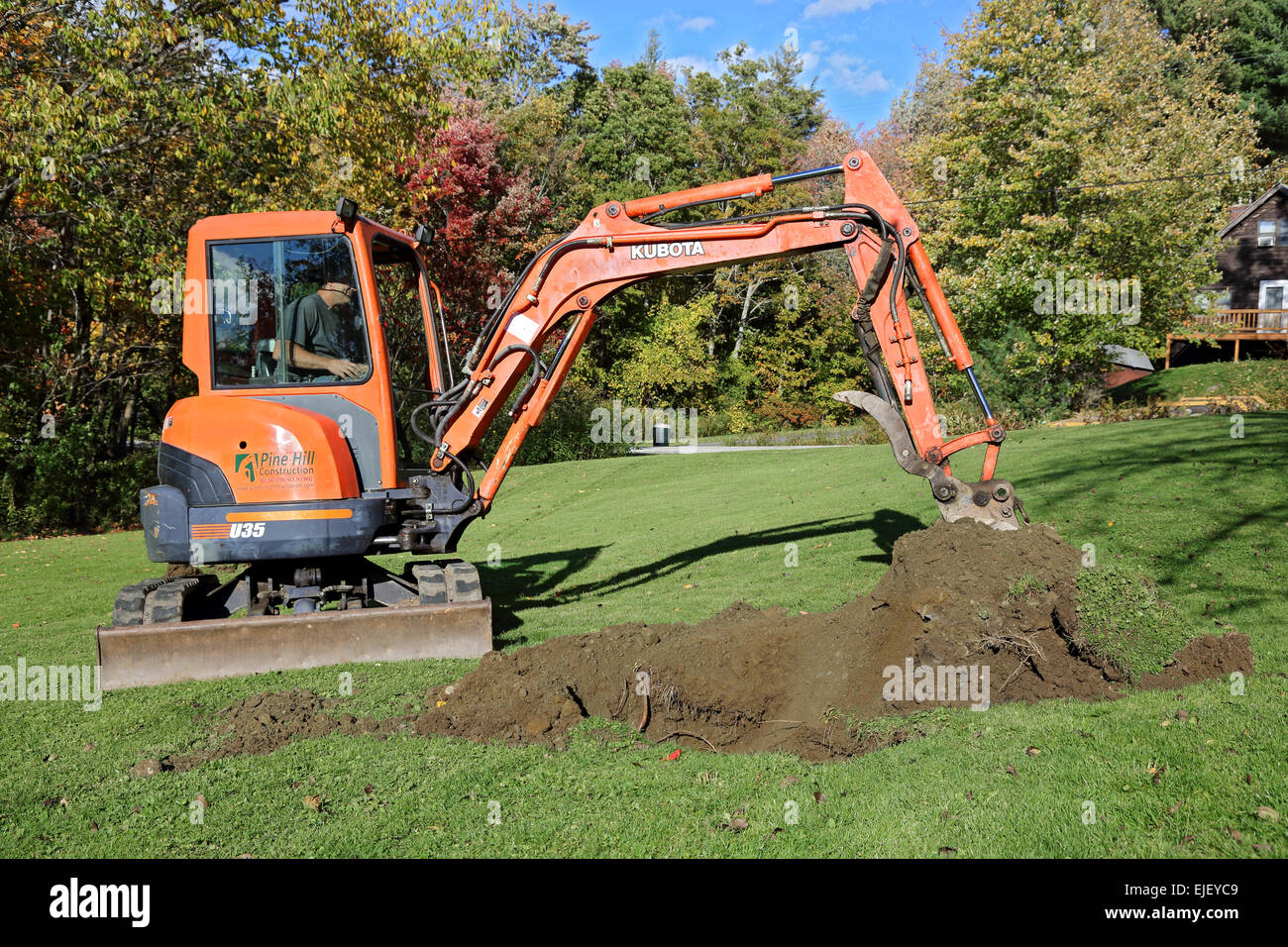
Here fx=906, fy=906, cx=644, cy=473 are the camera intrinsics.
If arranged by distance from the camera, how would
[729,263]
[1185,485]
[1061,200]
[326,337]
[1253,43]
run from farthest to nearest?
[1253,43]
[1061,200]
[1185,485]
[729,263]
[326,337]

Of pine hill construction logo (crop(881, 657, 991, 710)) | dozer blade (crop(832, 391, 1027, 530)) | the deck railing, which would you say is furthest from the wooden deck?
pine hill construction logo (crop(881, 657, 991, 710))

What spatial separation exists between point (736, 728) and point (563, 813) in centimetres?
174

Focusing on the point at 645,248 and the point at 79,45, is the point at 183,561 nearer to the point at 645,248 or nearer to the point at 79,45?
the point at 645,248

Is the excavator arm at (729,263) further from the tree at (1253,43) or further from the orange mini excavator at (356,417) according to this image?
the tree at (1253,43)

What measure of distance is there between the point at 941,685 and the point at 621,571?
5.98 meters

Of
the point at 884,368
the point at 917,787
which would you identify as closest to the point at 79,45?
the point at 884,368

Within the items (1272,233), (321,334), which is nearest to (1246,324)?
(1272,233)

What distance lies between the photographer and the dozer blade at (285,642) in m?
6.73

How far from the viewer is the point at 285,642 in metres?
7.00

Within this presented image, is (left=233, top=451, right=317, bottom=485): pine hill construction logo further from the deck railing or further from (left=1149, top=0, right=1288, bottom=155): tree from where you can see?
(left=1149, top=0, right=1288, bottom=155): tree

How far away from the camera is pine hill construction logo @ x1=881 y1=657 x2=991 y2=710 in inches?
227

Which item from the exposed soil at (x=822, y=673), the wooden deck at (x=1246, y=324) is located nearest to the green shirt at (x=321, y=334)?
the exposed soil at (x=822, y=673)

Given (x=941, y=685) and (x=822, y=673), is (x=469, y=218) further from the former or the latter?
(x=941, y=685)
